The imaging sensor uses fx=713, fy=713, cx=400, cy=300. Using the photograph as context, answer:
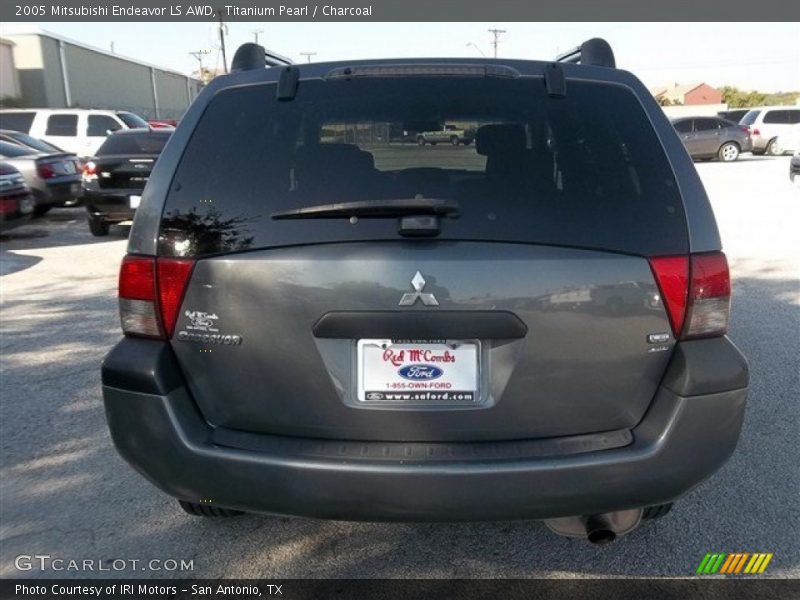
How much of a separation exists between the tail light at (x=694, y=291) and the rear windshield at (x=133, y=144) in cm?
980

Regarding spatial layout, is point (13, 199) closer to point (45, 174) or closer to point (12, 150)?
point (45, 174)

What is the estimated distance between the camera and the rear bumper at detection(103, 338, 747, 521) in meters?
2.17

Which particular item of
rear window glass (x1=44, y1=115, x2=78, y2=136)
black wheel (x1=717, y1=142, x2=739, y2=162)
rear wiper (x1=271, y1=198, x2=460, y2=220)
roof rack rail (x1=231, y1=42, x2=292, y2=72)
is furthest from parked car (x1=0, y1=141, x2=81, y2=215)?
black wheel (x1=717, y1=142, x2=739, y2=162)

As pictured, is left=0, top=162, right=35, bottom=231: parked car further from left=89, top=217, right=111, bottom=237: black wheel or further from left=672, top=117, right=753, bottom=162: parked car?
left=672, top=117, right=753, bottom=162: parked car

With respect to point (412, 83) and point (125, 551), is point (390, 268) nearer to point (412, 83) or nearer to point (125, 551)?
point (412, 83)

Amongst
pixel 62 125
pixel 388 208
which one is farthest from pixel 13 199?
pixel 388 208

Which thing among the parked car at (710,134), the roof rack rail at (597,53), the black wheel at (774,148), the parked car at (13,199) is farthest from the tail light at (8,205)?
the black wheel at (774,148)

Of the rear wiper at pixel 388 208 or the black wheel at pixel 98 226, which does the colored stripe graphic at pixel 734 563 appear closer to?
the rear wiper at pixel 388 208

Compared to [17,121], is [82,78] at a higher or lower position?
higher

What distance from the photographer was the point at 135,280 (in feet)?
7.80

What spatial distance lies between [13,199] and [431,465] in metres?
10.5

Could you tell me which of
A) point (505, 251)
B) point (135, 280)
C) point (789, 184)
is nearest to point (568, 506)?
point (505, 251)

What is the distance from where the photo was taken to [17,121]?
19.1 m

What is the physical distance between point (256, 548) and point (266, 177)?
1555 mm
